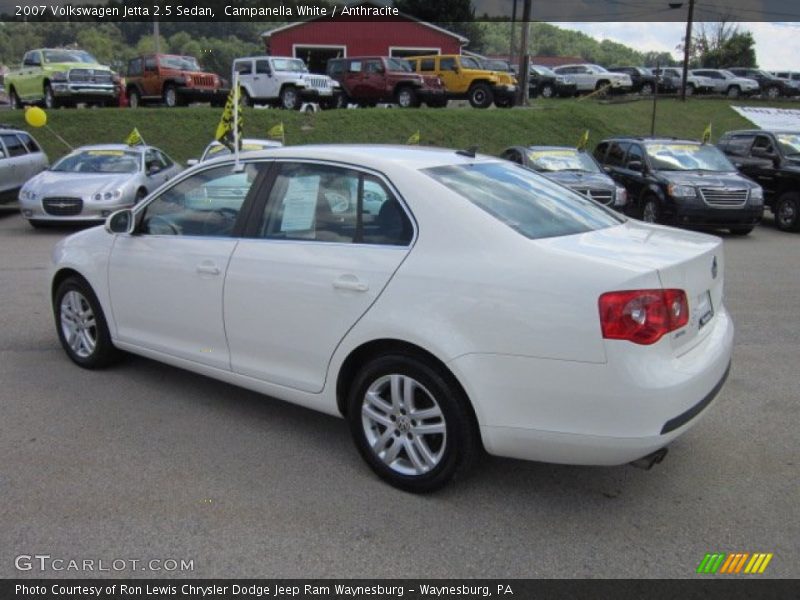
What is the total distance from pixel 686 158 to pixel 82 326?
38.2ft

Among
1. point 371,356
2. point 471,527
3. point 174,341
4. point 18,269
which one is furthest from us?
point 18,269

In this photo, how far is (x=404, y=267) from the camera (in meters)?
3.34

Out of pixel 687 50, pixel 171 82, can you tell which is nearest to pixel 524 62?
pixel 687 50

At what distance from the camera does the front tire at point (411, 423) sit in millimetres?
3230

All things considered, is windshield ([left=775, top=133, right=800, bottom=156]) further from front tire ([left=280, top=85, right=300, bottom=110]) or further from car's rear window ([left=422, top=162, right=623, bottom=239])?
front tire ([left=280, top=85, right=300, bottom=110])

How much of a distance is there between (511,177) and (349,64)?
23541 mm

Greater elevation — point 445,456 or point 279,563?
point 445,456

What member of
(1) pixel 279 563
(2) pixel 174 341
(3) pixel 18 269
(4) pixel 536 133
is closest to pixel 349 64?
(4) pixel 536 133

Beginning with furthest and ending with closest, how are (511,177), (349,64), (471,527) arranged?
(349,64), (511,177), (471,527)

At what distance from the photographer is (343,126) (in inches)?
906

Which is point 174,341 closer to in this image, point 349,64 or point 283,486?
point 283,486

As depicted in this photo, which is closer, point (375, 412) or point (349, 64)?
point (375, 412)

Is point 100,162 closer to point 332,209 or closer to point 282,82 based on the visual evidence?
point 332,209

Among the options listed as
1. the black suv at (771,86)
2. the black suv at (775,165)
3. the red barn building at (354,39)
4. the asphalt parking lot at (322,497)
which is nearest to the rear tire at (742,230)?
the black suv at (775,165)
